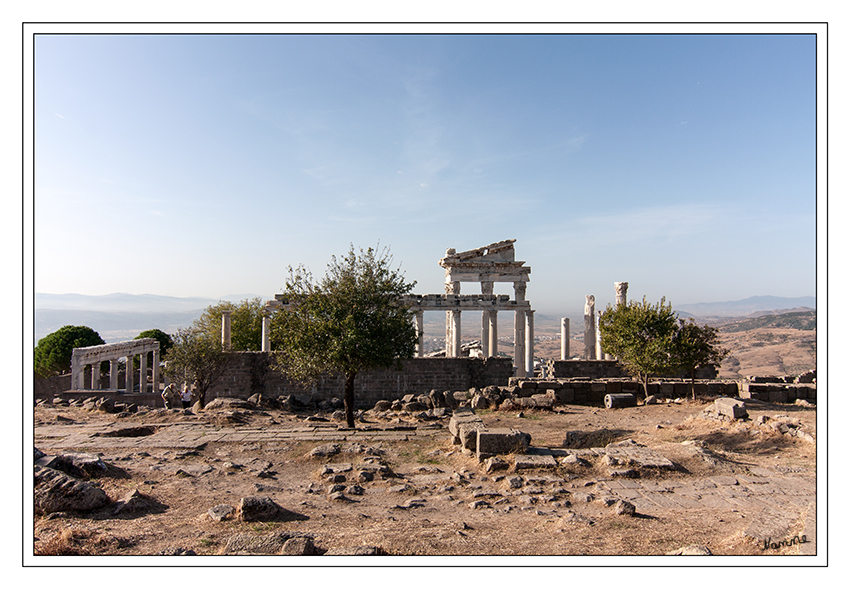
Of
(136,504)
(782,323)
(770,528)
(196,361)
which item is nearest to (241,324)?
(196,361)

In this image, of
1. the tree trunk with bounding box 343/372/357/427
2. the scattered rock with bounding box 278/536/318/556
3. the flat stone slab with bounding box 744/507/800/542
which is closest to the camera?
the scattered rock with bounding box 278/536/318/556

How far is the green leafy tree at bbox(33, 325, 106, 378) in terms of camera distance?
1423 inches

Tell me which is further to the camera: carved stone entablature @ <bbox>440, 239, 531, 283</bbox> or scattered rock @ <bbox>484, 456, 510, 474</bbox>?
carved stone entablature @ <bbox>440, 239, 531, 283</bbox>

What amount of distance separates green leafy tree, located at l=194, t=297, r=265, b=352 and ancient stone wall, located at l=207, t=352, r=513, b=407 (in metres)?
12.8

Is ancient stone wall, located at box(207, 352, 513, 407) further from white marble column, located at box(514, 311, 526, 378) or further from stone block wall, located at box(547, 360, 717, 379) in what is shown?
white marble column, located at box(514, 311, 526, 378)

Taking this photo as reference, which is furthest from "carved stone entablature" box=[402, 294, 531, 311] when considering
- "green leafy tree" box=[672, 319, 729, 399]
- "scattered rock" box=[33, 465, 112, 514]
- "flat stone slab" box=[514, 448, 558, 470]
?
"scattered rock" box=[33, 465, 112, 514]

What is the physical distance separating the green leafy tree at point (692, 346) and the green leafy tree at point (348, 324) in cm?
1062

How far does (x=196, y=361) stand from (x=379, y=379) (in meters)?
8.34

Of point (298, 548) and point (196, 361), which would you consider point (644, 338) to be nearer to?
point (298, 548)

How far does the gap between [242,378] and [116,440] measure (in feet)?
37.7

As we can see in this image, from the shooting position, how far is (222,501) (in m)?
8.59

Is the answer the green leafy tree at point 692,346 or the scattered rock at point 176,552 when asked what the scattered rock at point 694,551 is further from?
the green leafy tree at point 692,346

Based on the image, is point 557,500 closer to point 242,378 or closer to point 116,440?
point 116,440

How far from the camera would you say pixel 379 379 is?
2453 cm
